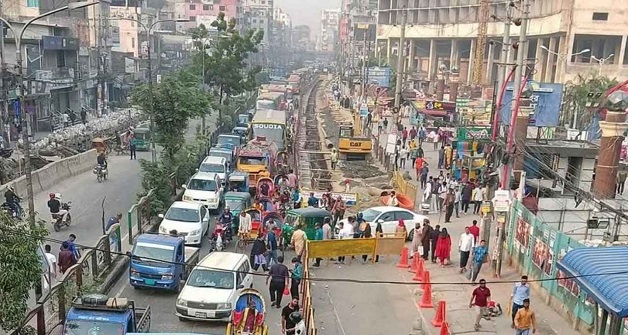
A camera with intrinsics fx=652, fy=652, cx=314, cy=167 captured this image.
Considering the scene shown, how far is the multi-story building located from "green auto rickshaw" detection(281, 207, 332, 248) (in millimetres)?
10780

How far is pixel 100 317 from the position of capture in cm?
1266

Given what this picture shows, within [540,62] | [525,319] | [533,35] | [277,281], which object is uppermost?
[533,35]

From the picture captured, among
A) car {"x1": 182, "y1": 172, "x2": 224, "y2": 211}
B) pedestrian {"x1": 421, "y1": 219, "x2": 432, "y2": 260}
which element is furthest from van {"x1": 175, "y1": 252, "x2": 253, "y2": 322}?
car {"x1": 182, "y1": 172, "x2": 224, "y2": 211}

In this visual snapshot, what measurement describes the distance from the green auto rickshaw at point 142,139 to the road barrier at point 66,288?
24230 millimetres

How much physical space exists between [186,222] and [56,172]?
12719mm

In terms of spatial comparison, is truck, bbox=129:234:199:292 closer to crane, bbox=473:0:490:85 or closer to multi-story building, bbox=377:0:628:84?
multi-story building, bbox=377:0:628:84

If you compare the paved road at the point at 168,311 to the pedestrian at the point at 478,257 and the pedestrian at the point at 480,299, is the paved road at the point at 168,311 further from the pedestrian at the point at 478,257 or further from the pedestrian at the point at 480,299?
the pedestrian at the point at 478,257

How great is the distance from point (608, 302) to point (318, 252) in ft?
Answer: 32.2

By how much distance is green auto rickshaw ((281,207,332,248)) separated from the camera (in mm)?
22141

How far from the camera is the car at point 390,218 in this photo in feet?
76.4

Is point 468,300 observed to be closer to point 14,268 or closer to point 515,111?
point 515,111

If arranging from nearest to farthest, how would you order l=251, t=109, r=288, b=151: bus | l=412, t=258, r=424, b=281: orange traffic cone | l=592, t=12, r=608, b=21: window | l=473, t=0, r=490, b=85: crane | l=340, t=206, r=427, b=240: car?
l=412, t=258, r=424, b=281: orange traffic cone
l=340, t=206, r=427, b=240: car
l=251, t=109, r=288, b=151: bus
l=592, t=12, r=608, b=21: window
l=473, t=0, r=490, b=85: crane

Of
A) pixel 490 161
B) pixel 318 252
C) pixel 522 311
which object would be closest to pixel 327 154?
pixel 490 161


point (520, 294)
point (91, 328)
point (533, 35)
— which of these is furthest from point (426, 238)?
point (533, 35)
